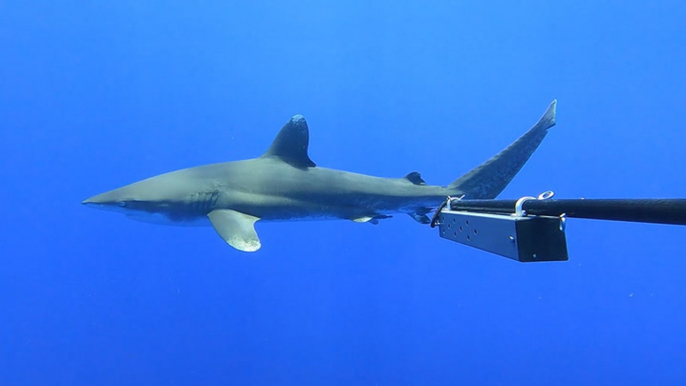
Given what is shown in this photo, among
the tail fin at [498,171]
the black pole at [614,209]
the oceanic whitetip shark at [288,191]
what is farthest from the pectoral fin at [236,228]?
the black pole at [614,209]

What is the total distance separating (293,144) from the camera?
4.24 m

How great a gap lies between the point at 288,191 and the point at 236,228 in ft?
2.17

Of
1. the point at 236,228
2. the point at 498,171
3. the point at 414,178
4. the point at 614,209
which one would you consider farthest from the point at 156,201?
the point at 614,209

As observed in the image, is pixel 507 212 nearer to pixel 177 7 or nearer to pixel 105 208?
pixel 105 208

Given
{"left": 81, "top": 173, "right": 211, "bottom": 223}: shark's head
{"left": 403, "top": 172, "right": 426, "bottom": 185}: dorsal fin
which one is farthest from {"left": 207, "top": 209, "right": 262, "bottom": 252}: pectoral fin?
{"left": 403, "top": 172, "right": 426, "bottom": 185}: dorsal fin

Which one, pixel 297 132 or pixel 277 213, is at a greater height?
pixel 297 132

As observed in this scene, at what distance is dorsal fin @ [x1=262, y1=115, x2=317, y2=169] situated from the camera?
4.21 metres

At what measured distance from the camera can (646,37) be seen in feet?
28.7

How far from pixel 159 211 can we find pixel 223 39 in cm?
591

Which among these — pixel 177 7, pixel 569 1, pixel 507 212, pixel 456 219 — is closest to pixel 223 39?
pixel 177 7

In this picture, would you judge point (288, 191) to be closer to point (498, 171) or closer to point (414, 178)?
point (414, 178)

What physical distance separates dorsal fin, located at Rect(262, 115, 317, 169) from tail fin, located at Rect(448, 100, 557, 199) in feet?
4.35

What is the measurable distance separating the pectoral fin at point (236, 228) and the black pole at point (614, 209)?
2001 millimetres

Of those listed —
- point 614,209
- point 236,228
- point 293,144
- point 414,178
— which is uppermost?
point 293,144
